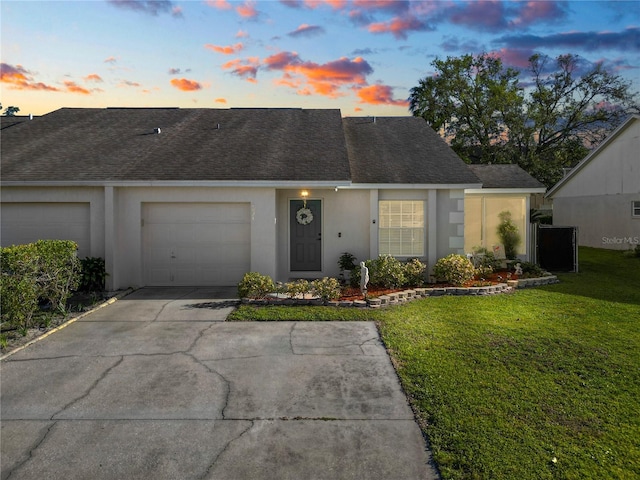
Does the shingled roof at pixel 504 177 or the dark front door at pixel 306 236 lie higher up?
the shingled roof at pixel 504 177

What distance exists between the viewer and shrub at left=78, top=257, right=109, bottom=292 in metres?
10.7

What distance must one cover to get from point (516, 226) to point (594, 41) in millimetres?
21790

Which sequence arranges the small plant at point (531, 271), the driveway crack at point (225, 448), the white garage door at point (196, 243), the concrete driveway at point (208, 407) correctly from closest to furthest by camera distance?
the driveway crack at point (225, 448) → the concrete driveway at point (208, 407) → the white garage door at point (196, 243) → the small plant at point (531, 271)

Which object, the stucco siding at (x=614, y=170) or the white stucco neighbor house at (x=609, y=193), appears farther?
the white stucco neighbor house at (x=609, y=193)

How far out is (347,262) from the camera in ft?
39.4

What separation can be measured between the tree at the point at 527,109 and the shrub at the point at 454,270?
72.3 ft

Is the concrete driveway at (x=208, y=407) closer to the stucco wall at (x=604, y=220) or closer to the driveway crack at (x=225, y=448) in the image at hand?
the driveway crack at (x=225, y=448)

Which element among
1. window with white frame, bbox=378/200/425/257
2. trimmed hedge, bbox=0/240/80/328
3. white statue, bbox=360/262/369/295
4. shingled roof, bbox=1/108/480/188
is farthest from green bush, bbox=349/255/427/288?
trimmed hedge, bbox=0/240/80/328

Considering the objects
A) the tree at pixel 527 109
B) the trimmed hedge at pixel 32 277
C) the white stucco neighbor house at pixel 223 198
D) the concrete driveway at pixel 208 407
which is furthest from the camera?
the tree at pixel 527 109

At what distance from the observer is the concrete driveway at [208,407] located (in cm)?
375

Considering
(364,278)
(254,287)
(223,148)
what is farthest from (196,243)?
(364,278)

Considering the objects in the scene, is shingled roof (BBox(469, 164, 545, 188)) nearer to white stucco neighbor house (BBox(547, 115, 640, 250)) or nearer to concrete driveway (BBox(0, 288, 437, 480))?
white stucco neighbor house (BBox(547, 115, 640, 250))

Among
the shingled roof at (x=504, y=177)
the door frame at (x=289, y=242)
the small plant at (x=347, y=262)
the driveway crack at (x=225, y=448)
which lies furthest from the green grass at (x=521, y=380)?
the shingled roof at (x=504, y=177)

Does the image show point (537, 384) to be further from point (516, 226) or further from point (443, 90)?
point (443, 90)
